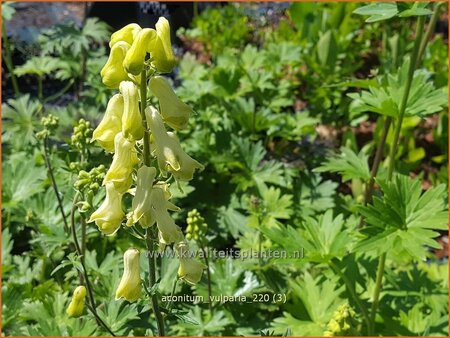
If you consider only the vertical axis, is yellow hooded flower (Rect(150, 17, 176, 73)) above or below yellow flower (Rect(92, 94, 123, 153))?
above

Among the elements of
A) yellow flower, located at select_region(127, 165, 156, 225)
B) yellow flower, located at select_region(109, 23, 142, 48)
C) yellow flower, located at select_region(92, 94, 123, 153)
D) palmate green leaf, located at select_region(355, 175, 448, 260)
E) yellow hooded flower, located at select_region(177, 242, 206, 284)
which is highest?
yellow flower, located at select_region(109, 23, 142, 48)

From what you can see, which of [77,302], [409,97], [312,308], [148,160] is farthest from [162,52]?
[312,308]

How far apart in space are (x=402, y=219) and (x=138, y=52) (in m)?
1.27

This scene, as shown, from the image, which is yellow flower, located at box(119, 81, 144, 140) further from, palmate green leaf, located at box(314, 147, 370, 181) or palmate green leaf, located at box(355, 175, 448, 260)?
palmate green leaf, located at box(314, 147, 370, 181)

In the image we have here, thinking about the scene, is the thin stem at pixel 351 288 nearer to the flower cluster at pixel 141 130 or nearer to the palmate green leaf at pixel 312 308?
the palmate green leaf at pixel 312 308

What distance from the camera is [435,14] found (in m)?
2.37

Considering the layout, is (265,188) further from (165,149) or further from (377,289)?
(165,149)

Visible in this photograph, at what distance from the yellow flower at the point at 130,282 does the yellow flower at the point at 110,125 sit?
33cm

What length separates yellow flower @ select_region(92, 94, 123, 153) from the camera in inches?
61.3

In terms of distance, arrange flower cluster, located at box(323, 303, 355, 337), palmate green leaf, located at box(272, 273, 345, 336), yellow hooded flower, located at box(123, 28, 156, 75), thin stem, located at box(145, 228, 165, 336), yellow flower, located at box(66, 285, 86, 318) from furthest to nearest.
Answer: palmate green leaf, located at box(272, 273, 345, 336) → flower cluster, located at box(323, 303, 355, 337) → yellow flower, located at box(66, 285, 86, 318) → thin stem, located at box(145, 228, 165, 336) → yellow hooded flower, located at box(123, 28, 156, 75)

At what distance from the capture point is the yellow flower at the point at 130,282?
1.67 meters

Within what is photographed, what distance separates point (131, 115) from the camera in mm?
1473

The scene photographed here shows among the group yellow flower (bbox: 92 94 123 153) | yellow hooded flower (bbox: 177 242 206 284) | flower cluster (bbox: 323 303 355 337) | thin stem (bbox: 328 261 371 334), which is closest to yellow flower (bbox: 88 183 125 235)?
yellow flower (bbox: 92 94 123 153)

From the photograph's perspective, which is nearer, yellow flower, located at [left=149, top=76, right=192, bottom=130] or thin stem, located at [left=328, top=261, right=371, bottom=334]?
yellow flower, located at [left=149, top=76, right=192, bottom=130]
